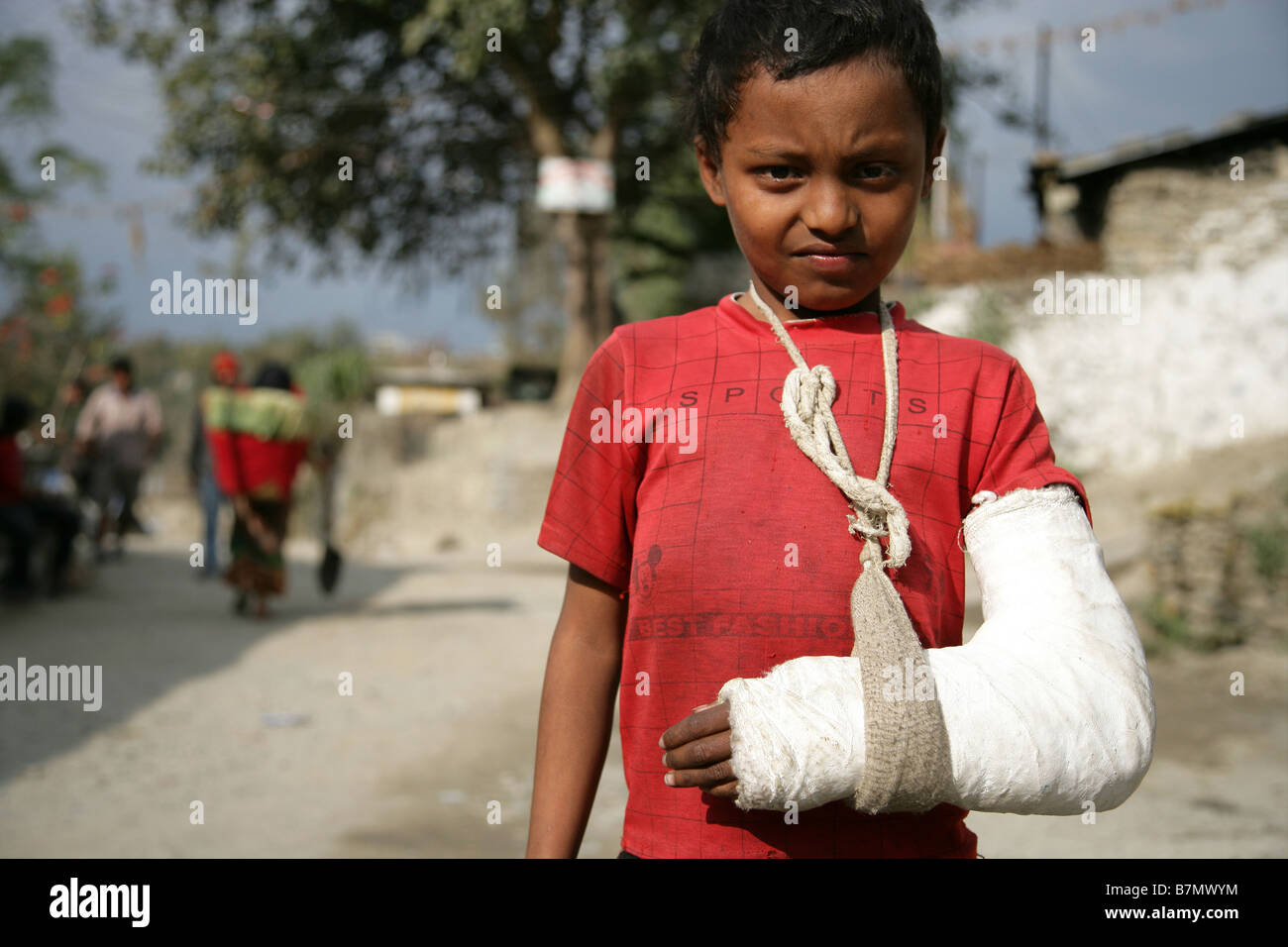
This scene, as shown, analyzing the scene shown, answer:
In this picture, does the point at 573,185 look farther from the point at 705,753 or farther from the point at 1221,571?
the point at 705,753

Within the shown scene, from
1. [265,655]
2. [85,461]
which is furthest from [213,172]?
[265,655]

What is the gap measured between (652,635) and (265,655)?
6215 millimetres

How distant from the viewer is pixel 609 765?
506 cm

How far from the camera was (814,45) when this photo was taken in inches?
48.2

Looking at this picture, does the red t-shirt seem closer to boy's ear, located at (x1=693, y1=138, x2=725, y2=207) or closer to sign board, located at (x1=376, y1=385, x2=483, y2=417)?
boy's ear, located at (x1=693, y1=138, x2=725, y2=207)

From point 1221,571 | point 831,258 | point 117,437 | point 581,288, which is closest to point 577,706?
point 831,258

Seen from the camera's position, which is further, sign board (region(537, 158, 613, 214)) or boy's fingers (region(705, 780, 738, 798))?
sign board (region(537, 158, 613, 214))

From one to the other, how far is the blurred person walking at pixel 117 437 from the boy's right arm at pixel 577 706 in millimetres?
9905

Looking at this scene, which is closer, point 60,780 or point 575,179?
point 60,780

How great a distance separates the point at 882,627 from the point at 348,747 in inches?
177

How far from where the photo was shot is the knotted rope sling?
1.07 metres

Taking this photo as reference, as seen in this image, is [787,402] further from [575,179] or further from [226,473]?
[575,179]

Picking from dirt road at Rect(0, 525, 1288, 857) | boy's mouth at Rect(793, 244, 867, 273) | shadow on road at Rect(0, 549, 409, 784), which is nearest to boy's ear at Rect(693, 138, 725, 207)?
boy's mouth at Rect(793, 244, 867, 273)

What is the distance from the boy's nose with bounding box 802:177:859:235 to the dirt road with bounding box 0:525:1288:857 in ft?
9.86
